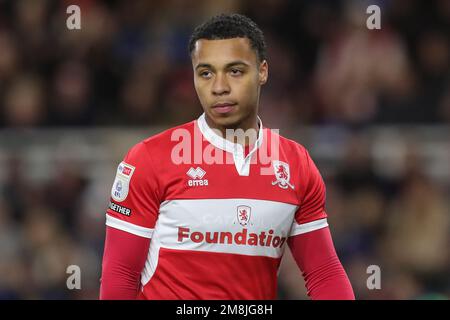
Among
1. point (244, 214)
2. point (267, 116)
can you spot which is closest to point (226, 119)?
point (244, 214)

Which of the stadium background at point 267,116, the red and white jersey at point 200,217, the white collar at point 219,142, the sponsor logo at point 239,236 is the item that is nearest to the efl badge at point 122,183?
the red and white jersey at point 200,217

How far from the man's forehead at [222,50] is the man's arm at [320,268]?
27.9 inches

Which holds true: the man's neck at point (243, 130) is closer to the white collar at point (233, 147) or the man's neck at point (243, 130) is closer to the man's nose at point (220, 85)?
the white collar at point (233, 147)

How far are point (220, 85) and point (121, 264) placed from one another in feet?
2.40

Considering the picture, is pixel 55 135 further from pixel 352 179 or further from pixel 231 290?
pixel 231 290

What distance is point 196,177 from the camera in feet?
11.9

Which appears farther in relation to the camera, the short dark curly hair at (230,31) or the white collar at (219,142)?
the white collar at (219,142)

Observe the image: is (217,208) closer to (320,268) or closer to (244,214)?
(244,214)

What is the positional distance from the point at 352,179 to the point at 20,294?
2630mm

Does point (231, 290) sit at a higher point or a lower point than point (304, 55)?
lower

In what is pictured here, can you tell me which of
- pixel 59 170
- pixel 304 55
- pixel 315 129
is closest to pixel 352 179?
pixel 315 129

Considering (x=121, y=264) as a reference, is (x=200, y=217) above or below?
above

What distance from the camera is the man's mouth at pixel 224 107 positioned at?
3654 mm
